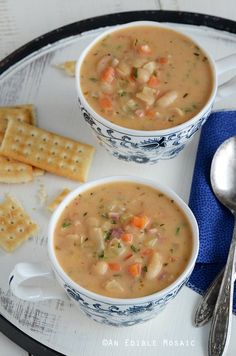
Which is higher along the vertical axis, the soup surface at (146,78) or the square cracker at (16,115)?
the soup surface at (146,78)

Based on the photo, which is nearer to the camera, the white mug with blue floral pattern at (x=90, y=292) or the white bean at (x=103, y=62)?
the white mug with blue floral pattern at (x=90, y=292)

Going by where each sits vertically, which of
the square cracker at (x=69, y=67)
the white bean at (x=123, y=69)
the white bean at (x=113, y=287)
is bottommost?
the white bean at (x=113, y=287)

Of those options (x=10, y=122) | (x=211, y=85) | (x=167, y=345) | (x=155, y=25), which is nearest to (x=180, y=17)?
(x=155, y=25)

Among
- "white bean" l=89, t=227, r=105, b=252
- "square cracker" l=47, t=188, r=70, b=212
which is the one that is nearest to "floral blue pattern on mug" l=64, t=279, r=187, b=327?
"white bean" l=89, t=227, r=105, b=252

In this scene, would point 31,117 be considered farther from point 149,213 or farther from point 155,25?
point 149,213

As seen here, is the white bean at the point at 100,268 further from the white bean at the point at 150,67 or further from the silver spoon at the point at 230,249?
the white bean at the point at 150,67

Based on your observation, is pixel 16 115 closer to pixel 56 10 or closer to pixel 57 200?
pixel 57 200

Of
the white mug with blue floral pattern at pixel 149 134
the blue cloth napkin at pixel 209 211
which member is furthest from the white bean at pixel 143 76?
the blue cloth napkin at pixel 209 211

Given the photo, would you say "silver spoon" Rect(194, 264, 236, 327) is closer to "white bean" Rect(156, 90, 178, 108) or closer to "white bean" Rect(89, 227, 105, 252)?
"white bean" Rect(89, 227, 105, 252)

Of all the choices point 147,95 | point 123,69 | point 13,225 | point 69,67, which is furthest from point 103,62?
point 13,225
